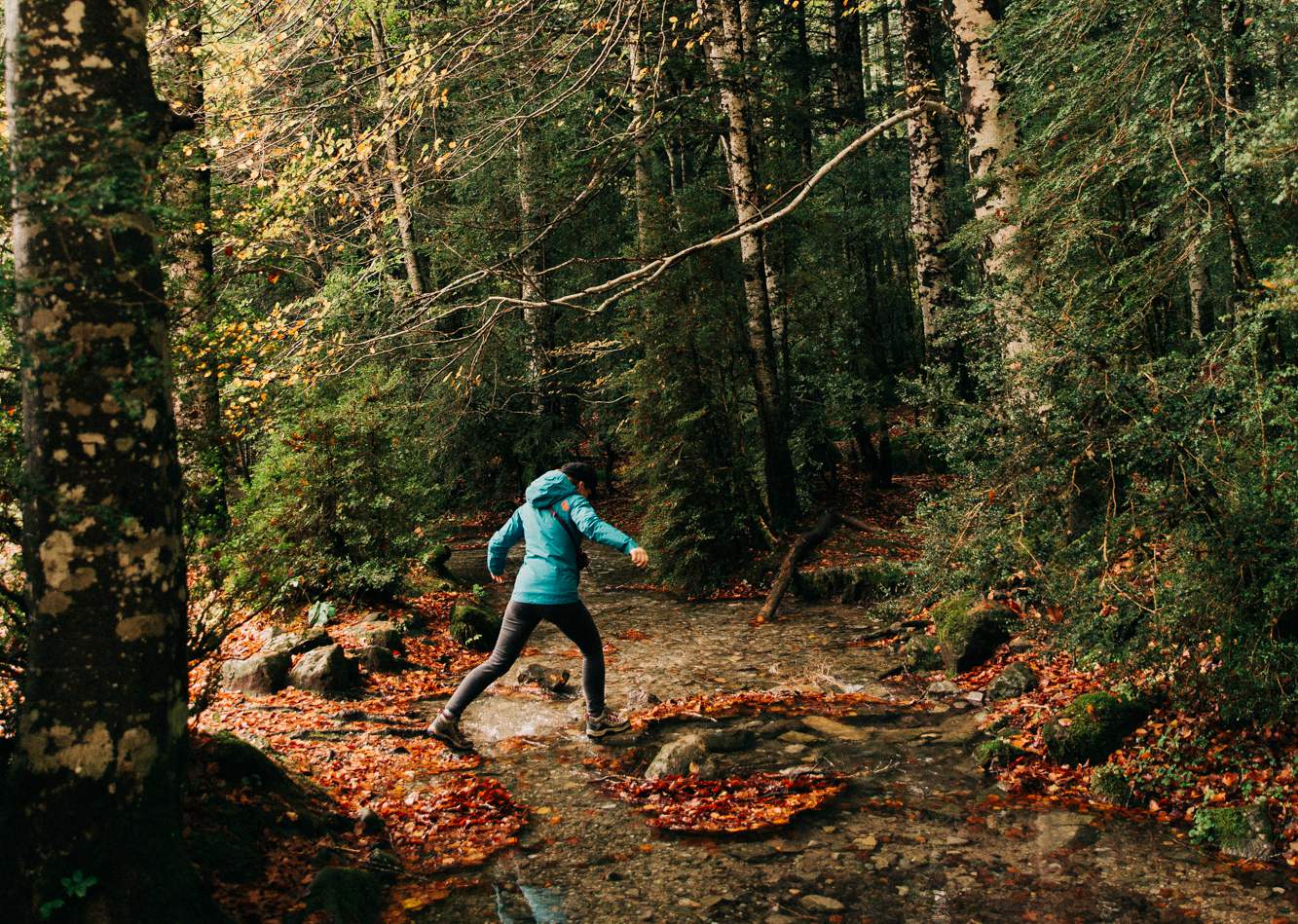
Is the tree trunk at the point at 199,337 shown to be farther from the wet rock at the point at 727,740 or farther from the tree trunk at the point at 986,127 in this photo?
the tree trunk at the point at 986,127

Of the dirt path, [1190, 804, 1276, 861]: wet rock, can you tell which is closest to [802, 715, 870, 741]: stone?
the dirt path

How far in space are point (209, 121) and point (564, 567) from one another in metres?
5.64

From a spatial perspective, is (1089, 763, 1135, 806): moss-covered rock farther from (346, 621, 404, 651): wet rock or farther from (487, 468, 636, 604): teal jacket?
(346, 621, 404, 651): wet rock

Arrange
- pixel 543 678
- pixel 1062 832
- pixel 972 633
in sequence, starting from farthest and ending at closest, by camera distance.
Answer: pixel 543 678, pixel 972 633, pixel 1062 832

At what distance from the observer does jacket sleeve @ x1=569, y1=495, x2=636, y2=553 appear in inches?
249

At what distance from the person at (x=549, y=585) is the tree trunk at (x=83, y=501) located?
3367 mm

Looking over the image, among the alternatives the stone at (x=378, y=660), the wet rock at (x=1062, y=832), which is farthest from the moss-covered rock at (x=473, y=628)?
the wet rock at (x=1062, y=832)

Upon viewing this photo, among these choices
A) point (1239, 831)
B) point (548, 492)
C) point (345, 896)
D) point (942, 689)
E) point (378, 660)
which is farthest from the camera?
point (378, 660)

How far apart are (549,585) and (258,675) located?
3109 millimetres

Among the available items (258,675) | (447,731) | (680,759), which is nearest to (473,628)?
(258,675)

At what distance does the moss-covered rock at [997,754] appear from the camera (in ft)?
19.6

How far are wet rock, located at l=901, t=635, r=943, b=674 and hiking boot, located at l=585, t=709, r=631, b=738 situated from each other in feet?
10.9

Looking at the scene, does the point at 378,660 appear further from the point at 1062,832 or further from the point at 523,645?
the point at 1062,832

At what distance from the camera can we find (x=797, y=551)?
1260 cm
